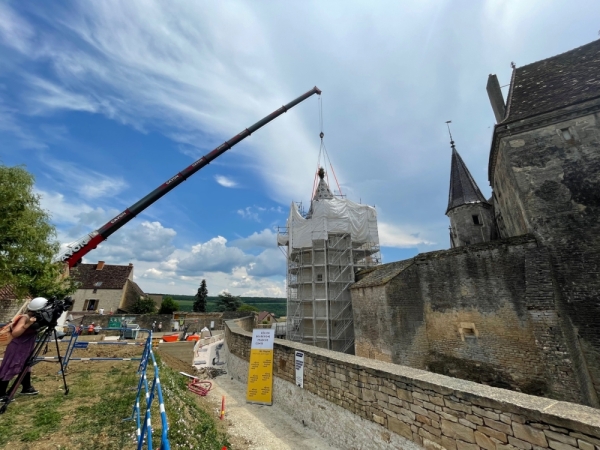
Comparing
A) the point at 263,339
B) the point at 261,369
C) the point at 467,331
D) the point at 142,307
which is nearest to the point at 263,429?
the point at 261,369

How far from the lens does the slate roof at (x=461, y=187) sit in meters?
16.9

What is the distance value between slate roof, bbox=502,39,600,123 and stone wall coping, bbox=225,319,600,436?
12.4 metres

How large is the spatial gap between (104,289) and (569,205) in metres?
47.6

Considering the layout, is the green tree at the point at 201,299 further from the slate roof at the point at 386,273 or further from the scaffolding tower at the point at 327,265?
the slate roof at the point at 386,273

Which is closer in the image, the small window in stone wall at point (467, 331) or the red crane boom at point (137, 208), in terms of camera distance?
the small window in stone wall at point (467, 331)

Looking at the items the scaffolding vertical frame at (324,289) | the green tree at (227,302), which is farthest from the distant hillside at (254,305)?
the scaffolding vertical frame at (324,289)

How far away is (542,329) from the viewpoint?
9.07 m

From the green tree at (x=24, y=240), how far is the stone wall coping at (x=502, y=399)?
16706 mm

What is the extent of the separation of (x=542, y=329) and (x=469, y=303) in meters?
2.50

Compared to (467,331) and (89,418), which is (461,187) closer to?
(467,331)

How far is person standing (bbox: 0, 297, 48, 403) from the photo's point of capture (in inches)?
194

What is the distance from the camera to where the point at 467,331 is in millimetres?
11266

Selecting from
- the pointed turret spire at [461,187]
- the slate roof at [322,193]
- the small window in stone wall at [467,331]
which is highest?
the slate roof at [322,193]

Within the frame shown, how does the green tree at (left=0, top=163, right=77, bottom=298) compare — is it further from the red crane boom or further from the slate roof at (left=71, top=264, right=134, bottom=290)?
the slate roof at (left=71, top=264, right=134, bottom=290)
